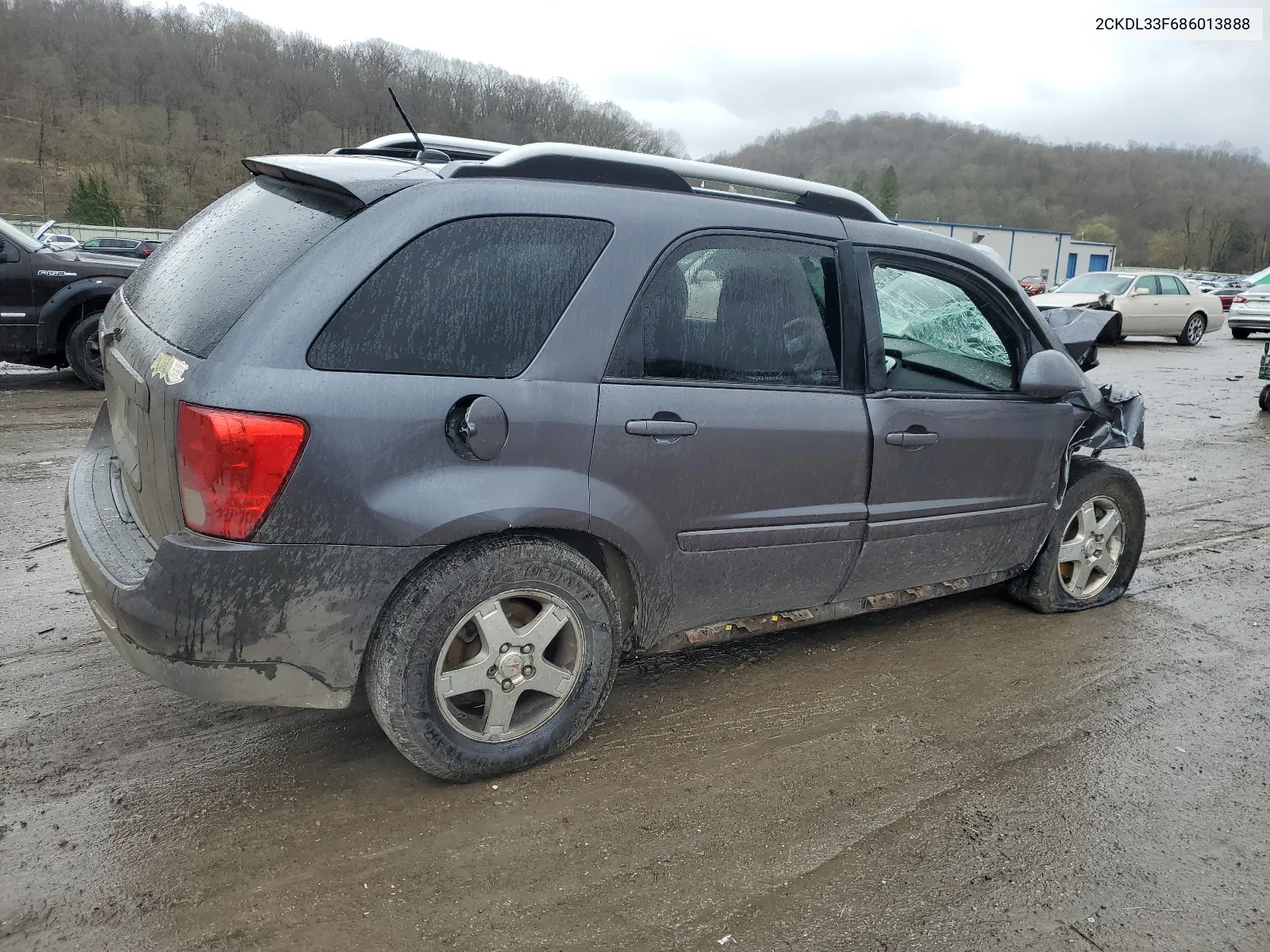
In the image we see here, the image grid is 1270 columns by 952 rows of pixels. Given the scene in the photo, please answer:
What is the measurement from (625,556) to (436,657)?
2.13 ft

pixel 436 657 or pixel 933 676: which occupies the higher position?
pixel 436 657

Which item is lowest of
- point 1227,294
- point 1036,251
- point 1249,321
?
point 1249,321

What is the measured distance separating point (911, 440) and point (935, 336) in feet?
1.85

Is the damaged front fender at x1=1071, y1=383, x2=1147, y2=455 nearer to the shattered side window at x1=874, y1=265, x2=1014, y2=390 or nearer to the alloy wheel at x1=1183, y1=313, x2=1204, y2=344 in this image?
the shattered side window at x1=874, y1=265, x2=1014, y2=390

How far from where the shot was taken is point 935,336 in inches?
149

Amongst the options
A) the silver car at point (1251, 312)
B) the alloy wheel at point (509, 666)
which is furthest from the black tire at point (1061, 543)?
the silver car at point (1251, 312)

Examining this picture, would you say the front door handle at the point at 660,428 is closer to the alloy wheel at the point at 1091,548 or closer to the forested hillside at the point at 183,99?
the alloy wheel at the point at 1091,548

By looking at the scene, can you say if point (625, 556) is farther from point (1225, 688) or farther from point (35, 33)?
point (35, 33)

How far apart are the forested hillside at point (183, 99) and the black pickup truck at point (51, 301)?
54.2 m

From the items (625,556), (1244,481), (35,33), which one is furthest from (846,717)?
(35,33)

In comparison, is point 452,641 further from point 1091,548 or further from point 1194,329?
point 1194,329

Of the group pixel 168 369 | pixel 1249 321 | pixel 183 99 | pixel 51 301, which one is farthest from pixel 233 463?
pixel 183 99

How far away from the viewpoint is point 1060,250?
76.0 meters

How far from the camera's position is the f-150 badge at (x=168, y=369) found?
94.8 inches
